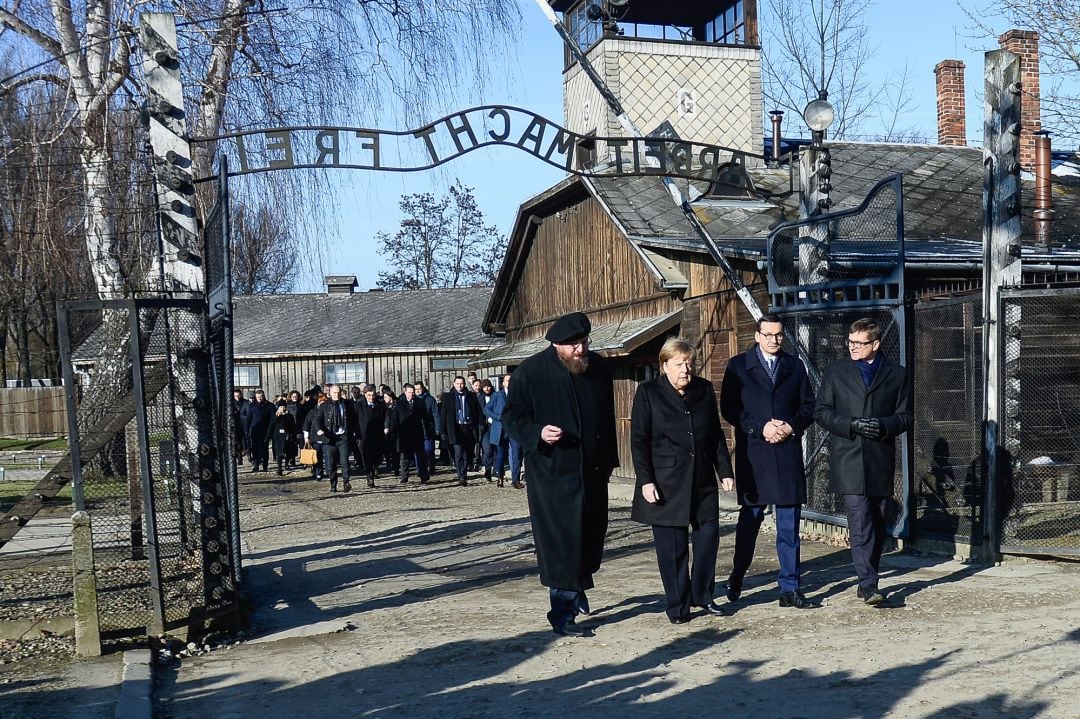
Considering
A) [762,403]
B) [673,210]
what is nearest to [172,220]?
[762,403]

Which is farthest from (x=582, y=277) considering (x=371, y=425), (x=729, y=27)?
(x=729, y=27)

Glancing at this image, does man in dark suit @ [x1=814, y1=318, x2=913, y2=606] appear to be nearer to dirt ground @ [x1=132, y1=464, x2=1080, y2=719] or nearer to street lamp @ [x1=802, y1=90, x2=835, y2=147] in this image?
dirt ground @ [x1=132, y1=464, x2=1080, y2=719]

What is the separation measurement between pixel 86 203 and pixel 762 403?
7.04 meters

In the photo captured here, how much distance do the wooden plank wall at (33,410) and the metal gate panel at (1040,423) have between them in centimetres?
3521

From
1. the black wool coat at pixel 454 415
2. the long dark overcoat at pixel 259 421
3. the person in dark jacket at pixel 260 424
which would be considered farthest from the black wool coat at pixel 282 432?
the black wool coat at pixel 454 415

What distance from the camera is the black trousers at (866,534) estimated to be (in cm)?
789

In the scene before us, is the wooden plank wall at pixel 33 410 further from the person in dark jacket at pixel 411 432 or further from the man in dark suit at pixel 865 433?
the man in dark suit at pixel 865 433

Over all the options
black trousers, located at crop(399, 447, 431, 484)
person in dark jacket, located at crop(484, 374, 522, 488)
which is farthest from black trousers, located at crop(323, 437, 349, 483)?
person in dark jacket, located at crop(484, 374, 522, 488)

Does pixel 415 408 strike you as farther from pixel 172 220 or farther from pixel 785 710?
pixel 785 710

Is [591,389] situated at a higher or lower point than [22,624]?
higher

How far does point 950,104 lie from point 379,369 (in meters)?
19.4

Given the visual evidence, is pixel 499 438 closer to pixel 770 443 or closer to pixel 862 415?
pixel 770 443

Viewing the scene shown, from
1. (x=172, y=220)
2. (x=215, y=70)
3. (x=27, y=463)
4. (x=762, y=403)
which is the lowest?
(x=27, y=463)

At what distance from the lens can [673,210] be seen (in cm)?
1870
